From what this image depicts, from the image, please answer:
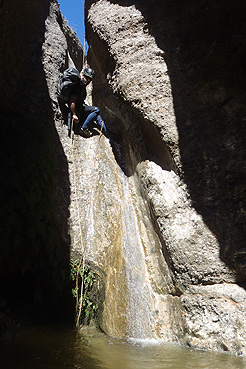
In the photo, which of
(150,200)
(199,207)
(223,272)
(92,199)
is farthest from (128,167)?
(223,272)

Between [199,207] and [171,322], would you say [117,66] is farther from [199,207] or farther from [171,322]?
[171,322]

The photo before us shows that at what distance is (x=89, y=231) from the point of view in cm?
524

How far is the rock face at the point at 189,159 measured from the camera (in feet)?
12.2

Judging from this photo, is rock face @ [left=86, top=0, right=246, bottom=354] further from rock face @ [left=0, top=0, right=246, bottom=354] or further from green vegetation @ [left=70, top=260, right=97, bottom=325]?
green vegetation @ [left=70, top=260, right=97, bottom=325]

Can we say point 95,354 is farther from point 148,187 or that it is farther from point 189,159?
point 189,159

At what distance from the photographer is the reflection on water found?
294 cm

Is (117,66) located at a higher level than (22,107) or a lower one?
higher

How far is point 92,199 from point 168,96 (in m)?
2.39

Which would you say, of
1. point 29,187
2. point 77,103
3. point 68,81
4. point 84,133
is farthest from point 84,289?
point 68,81

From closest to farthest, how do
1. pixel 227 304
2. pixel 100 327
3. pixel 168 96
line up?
pixel 227 304
pixel 100 327
pixel 168 96

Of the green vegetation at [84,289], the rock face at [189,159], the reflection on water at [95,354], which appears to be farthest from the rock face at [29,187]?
the rock face at [189,159]

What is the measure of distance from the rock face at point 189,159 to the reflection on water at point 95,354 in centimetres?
27

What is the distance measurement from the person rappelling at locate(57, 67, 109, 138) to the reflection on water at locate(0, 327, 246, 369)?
171 inches

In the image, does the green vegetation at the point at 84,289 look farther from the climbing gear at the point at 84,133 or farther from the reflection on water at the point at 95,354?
the climbing gear at the point at 84,133
